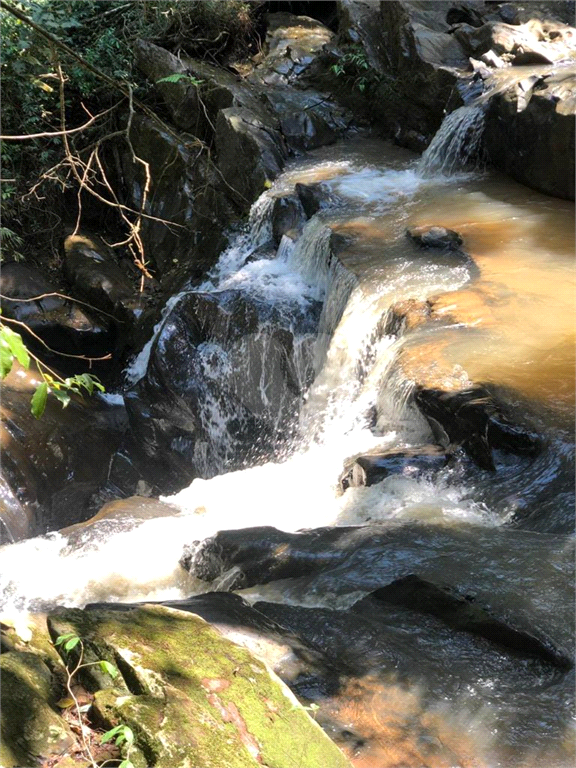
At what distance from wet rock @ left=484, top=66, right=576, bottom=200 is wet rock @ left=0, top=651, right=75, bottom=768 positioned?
23.7 feet

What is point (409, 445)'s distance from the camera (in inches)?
199

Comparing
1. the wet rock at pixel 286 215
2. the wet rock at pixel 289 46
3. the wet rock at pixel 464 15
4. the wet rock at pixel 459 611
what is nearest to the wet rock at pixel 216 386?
the wet rock at pixel 286 215

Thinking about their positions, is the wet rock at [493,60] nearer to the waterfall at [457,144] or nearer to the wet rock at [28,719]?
the waterfall at [457,144]

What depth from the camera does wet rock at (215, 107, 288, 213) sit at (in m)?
9.48

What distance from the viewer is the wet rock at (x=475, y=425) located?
14.5 feet

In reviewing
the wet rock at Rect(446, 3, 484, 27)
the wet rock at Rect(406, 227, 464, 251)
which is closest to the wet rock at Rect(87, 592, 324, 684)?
the wet rock at Rect(406, 227, 464, 251)

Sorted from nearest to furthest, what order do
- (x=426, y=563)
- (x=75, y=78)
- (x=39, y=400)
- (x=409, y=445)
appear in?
(x=39, y=400)
(x=426, y=563)
(x=409, y=445)
(x=75, y=78)

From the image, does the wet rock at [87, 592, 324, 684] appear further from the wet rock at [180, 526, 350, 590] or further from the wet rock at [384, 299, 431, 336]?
the wet rock at [384, 299, 431, 336]

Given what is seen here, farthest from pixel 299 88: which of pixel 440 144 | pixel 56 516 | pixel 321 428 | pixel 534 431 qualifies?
pixel 534 431

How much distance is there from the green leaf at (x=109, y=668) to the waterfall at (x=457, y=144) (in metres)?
7.98

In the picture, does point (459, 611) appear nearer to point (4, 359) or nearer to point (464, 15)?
point (4, 359)

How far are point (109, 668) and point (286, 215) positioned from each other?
698cm

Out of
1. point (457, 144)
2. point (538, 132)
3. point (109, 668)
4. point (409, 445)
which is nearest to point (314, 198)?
point (457, 144)

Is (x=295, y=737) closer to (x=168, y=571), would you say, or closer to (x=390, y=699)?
(x=390, y=699)
